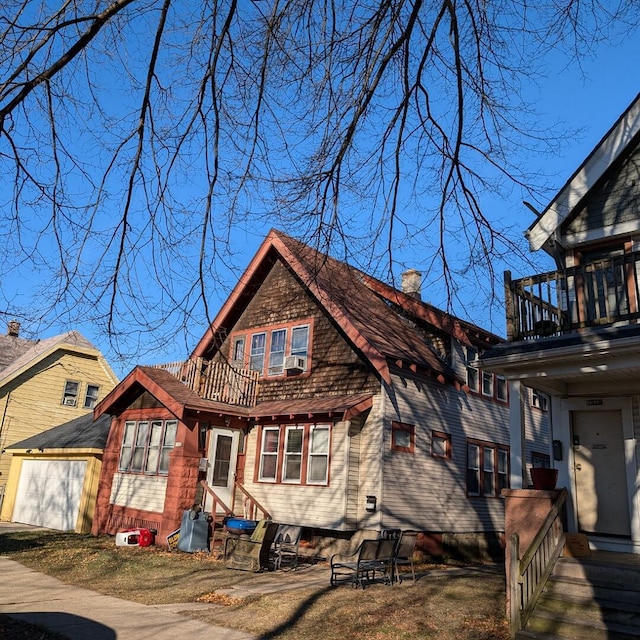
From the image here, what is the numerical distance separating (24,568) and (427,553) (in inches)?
383

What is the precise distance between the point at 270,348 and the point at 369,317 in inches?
133

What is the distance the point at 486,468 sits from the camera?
1866cm

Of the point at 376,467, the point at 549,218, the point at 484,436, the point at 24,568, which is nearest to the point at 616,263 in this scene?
the point at 549,218

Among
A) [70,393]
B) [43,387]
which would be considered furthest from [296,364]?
[70,393]

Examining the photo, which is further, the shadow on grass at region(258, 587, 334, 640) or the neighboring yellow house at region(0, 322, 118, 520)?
the neighboring yellow house at region(0, 322, 118, 520)

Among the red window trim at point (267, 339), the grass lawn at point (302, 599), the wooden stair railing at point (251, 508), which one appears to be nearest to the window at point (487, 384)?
the red window trim at point (267, 339)

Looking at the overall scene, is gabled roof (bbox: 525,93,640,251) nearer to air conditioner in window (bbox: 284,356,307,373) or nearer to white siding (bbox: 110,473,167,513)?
air conditioner in window (bbox: 284,356,307,373)

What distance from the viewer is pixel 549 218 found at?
10.9 meters

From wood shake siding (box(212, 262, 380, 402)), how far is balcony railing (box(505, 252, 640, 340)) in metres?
5.81

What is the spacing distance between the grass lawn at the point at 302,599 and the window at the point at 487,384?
7488mm

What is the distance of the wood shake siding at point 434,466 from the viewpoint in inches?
591

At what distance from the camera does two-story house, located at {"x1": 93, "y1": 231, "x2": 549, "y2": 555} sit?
14969 millimetres

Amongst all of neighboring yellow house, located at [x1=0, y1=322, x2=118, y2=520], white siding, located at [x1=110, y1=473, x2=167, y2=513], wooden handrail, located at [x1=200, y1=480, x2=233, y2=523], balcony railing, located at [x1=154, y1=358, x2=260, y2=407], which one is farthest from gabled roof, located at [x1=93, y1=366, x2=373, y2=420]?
neighboring yellow house, located at [x1=0, y1=322, x2=118, y2=520]

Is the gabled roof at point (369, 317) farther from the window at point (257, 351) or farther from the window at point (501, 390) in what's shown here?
the window at point (501, 390)
